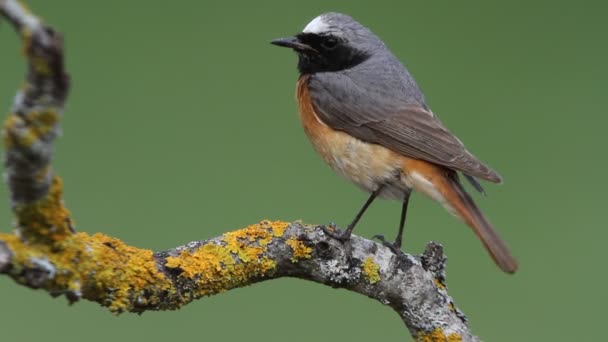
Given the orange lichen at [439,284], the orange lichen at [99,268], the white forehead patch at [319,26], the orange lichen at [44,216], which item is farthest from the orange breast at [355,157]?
the orange lichen at [44,216]

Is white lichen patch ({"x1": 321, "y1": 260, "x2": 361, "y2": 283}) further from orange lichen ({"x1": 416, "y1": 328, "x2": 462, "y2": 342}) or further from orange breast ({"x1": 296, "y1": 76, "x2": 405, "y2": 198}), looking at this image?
orange breast ({"x1": 296, "y1": 76, "x2": 405, "y2": 198})

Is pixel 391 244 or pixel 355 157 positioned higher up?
pixel 355 157

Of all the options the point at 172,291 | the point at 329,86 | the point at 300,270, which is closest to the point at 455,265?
the point at 329,86

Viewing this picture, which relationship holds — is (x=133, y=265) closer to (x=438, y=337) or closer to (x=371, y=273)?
(x=371, y=273)

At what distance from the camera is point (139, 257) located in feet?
8.34

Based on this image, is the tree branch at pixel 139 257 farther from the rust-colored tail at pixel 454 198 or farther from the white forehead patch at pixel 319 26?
the white forehead patch at pixel 319 26

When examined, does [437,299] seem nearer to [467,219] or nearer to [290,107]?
[467,219]

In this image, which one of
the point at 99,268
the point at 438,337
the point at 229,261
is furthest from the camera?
the point at 438,337

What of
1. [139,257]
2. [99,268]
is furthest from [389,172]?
[99,268]

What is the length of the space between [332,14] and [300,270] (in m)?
1.77

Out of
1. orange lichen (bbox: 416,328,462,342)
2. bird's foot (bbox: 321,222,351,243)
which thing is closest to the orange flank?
orange lichen (bbox: 416,328,462,342)

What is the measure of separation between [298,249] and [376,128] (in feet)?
3.96

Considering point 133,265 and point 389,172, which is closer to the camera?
point 133,265

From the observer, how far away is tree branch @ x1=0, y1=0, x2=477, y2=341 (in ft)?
5.81
